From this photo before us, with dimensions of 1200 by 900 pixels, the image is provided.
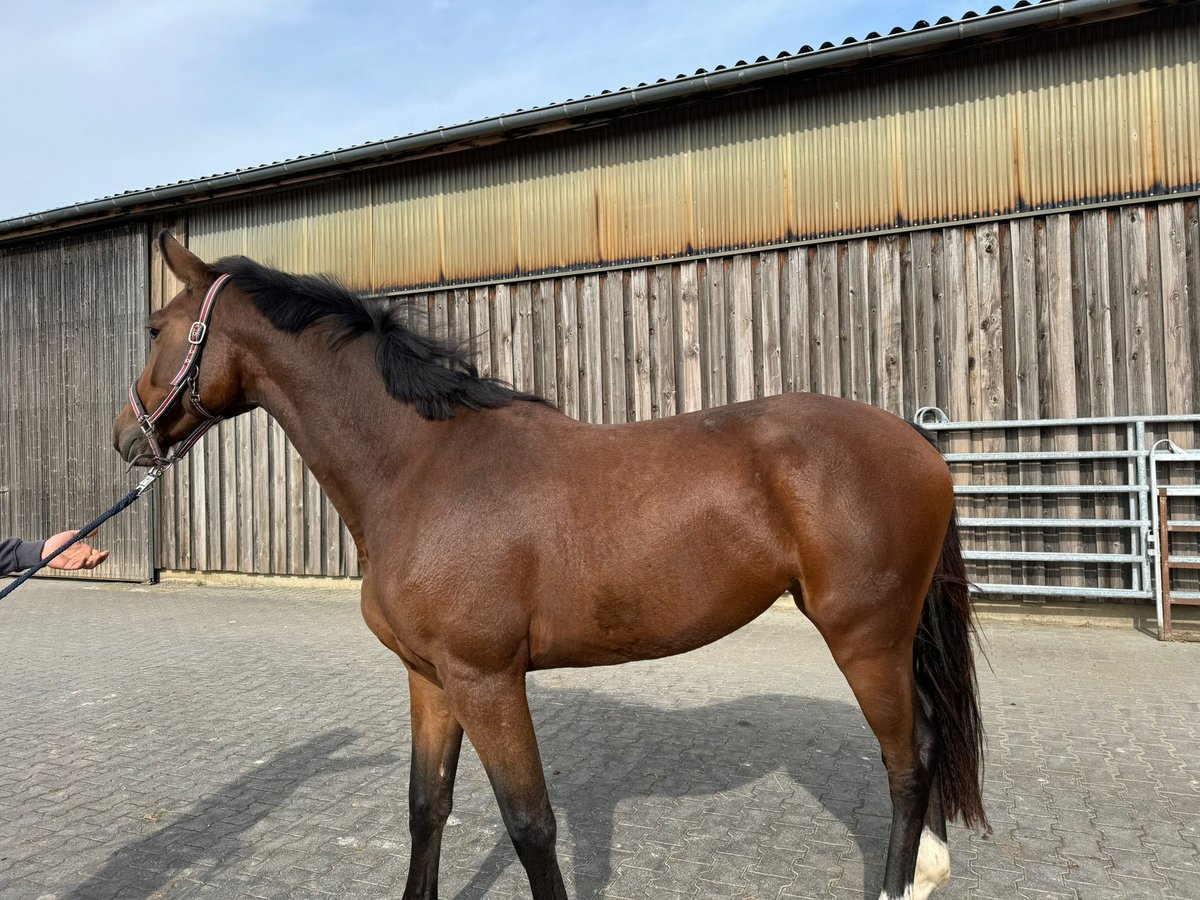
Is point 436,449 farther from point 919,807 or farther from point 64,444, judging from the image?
point 64,444

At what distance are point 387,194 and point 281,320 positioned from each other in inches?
312

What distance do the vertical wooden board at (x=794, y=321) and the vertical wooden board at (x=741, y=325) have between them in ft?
1.04

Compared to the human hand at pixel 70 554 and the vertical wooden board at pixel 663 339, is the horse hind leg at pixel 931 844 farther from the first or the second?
the vertical wooden board at pixel 663 339

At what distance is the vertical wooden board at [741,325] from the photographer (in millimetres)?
8430

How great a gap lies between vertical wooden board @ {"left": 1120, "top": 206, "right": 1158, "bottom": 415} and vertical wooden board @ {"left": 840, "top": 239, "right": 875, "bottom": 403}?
7.18 ft

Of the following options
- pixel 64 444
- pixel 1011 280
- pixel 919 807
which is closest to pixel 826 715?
pixel 919 807

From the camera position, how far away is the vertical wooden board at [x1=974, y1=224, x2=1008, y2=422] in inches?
297

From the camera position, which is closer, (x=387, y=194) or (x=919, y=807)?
(x=919, y=807)

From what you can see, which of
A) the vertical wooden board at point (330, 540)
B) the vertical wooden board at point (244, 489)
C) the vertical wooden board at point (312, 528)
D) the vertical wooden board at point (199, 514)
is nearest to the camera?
the vertical wooden board at point (330, 540)

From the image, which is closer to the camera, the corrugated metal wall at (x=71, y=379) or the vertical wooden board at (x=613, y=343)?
the vertical wooden board at (x=613, y=343)

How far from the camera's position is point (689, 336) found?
8703mm

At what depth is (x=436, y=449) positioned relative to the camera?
279 cm

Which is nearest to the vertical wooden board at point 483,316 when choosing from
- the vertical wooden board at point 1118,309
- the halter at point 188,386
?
the vertical wooden board at point 1118,309

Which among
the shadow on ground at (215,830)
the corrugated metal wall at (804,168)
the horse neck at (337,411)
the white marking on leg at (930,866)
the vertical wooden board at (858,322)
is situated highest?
the corrugated metal wall at (804,168)
